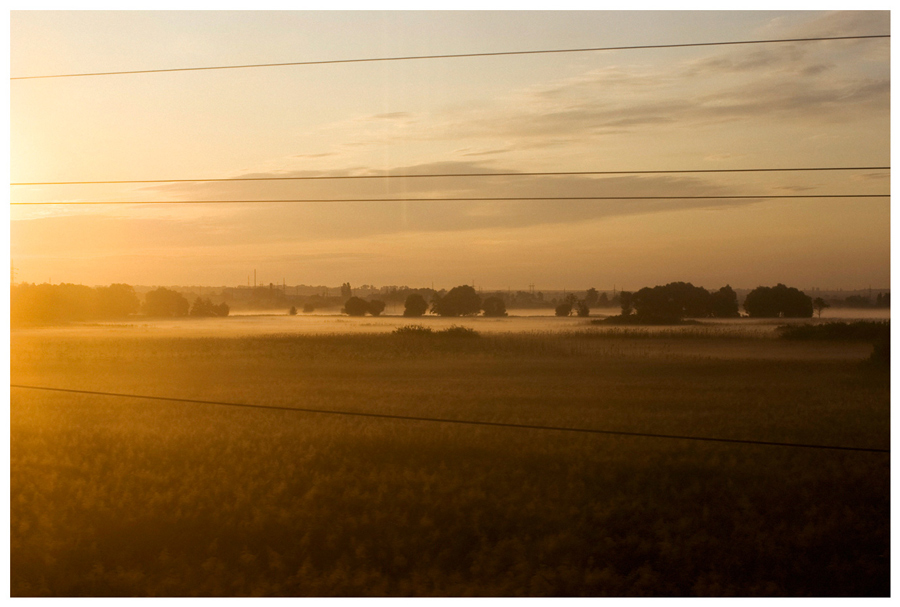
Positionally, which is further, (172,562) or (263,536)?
(263,536)

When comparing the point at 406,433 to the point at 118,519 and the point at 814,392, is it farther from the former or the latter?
the point at 814,392

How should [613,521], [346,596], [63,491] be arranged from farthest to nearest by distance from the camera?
[63,491] → [613,521] → [346,596]

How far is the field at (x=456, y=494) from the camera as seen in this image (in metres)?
7.28

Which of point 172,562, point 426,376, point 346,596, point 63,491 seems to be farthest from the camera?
point 426,376

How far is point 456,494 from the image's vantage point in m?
9.19

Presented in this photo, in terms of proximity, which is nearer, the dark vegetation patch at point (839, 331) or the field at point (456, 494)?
the field at point (456, 494)

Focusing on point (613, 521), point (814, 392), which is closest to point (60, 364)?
point (613, 521)

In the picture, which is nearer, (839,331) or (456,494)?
(456,494)

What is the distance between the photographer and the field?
287 inches

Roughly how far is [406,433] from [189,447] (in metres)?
3.73

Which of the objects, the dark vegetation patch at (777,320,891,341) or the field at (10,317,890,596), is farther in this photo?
the dark vegetation patch at (777,320,891,341)

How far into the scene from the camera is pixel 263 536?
26.2 feet

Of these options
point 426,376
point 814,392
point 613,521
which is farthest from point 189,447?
point 814,392

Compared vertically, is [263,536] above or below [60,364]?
below
